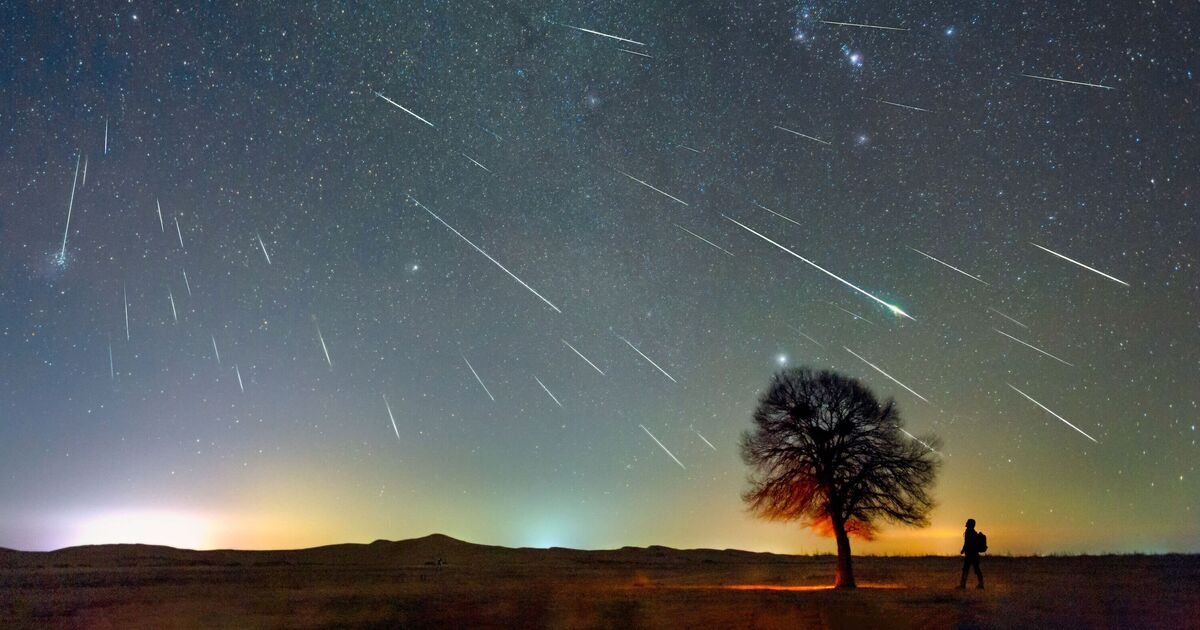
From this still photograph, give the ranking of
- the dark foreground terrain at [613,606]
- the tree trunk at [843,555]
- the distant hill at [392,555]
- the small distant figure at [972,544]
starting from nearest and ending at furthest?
1. the dark foreground terrain at [613,606]
2. the small distant figure at [972,544]
3. the tree trunk at [843,555]
4. the distant hill at [392,555]

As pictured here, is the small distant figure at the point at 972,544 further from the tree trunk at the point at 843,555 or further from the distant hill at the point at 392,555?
the distant hill at the point at 392,555

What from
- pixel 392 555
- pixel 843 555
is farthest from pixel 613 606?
pixel 392 555

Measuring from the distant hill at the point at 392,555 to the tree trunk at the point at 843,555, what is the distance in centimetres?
2847

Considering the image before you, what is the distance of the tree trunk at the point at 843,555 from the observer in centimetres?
2342

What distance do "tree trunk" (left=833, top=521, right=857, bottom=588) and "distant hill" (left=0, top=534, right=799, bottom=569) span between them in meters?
28.5

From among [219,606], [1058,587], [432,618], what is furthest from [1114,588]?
[219,606]

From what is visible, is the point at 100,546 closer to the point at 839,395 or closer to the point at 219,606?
the point at 219,606

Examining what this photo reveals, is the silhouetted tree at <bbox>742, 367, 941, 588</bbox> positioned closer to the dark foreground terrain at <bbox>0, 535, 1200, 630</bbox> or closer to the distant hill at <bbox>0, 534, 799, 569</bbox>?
the dark foreground terrain at <bbox>0, 535, 1200, 630</bbox>

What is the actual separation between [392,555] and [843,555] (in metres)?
52.3

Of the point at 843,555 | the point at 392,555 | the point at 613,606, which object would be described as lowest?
the point at 392,555

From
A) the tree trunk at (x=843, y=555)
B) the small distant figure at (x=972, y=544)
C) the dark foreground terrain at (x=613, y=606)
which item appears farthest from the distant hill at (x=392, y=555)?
the small distant figure at (x=972, y=544)

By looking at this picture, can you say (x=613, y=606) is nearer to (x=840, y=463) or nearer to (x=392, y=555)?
(x=840, y=463)

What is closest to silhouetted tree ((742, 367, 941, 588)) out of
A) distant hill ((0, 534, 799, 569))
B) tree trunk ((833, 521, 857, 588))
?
tree trunk ((833, 521, 857, 588))

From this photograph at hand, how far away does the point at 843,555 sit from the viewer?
77.4 feet
